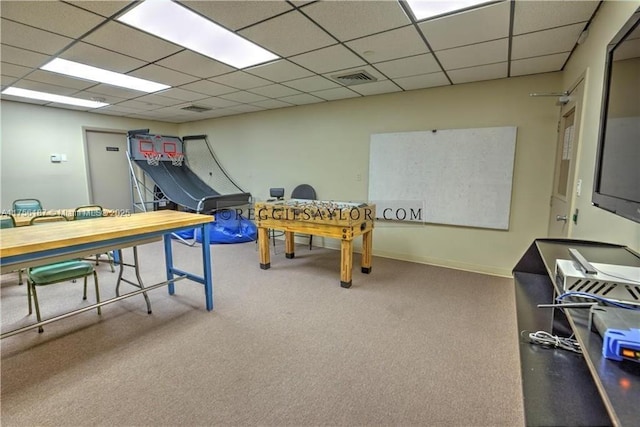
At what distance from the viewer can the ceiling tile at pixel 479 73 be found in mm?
3337

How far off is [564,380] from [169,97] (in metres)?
5.49

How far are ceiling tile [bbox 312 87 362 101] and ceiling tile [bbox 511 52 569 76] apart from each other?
204cm

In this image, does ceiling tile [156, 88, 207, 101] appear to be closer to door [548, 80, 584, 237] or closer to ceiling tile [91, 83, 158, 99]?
ceiling tile [91, 83, 158, 99]

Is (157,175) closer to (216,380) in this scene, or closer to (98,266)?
(98,266)

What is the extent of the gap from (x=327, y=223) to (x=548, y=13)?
2.61 metres

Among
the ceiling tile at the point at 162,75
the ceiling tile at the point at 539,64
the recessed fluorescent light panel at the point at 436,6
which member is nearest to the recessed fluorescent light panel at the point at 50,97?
the ceiling tile at the point at 162,75

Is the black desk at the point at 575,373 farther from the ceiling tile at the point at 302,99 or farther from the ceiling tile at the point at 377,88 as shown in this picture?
the ceiling tile at the point at 302,99

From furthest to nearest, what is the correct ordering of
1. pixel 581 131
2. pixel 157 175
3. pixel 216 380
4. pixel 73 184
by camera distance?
pixel 157 175
pixel 73 184
pixel 581 131
pixel 216 380

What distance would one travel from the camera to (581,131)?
2416 mm

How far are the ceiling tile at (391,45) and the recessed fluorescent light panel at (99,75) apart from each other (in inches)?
113

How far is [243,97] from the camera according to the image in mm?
4766

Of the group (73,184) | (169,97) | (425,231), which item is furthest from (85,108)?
(425,231)

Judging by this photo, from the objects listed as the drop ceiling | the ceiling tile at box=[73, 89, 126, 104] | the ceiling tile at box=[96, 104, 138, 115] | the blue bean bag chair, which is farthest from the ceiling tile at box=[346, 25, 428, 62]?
the ceiling tile at box=[96, 104, 138, 115]

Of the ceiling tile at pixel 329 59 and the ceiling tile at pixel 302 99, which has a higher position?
the ceiling tile at pixel 302 99
